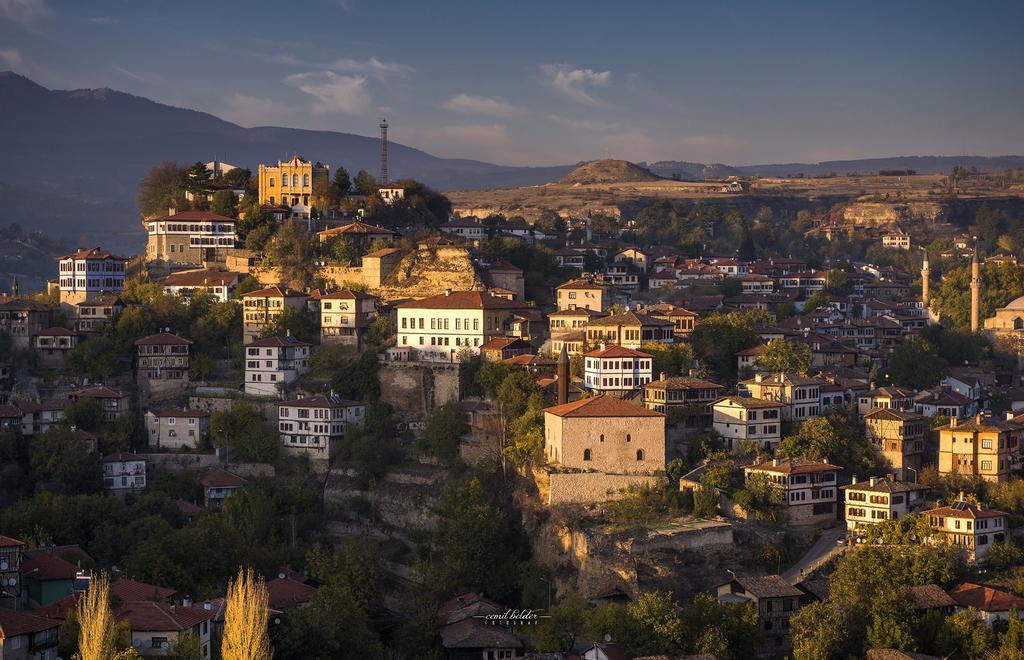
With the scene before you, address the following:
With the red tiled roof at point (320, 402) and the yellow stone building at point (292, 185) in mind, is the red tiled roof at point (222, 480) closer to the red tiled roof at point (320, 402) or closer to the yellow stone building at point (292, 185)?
the red tiled roof at point (320, 402)

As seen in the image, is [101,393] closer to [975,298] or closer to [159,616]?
[159,616]

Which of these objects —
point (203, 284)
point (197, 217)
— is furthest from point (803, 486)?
point (197, 217)

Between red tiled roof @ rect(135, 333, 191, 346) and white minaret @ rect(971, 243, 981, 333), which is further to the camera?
white minaret @ rect(971, 243, 981, 333)

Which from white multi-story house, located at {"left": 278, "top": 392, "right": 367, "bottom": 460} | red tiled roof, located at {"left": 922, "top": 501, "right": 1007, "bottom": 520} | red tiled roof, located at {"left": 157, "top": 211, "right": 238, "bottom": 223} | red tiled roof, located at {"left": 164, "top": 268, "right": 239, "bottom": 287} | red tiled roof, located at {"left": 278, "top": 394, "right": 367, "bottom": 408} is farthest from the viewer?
red tiled roof, located at {"left": 157, "top": 211, "right": 238, "bottom": 223}

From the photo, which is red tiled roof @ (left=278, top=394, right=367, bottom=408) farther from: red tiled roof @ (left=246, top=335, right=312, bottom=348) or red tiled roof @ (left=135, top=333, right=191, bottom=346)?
red tiled roof @ (left=135, top=333, right=191, bottom=346)

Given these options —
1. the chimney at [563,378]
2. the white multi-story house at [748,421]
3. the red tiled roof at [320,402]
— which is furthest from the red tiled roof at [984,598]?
the red tiled roof at [320,402]

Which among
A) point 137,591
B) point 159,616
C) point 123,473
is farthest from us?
point 123,473

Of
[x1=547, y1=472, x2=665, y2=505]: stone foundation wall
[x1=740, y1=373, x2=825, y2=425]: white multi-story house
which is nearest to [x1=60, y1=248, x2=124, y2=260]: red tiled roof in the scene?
[x1=547, y1=472, x2=665, y2=505]: stone foundation wall
